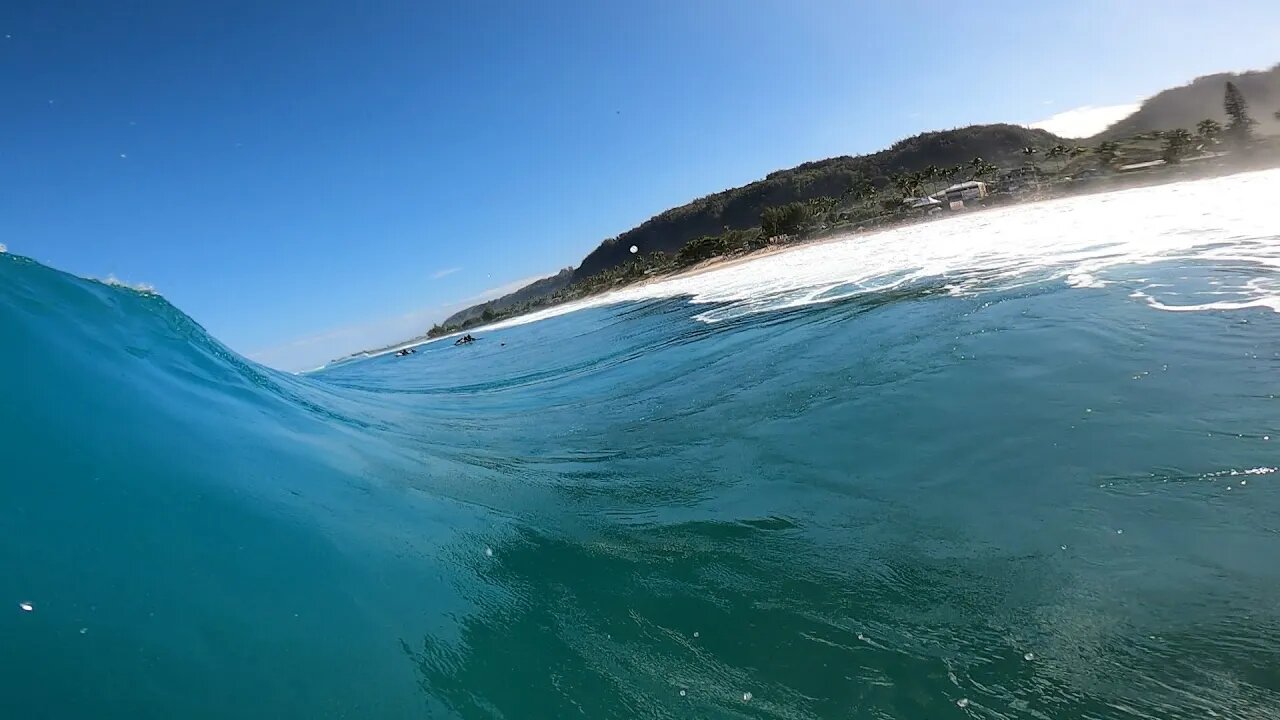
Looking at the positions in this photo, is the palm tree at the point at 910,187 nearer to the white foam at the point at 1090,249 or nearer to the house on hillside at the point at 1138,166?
the house on hillside at the point at 1138,166

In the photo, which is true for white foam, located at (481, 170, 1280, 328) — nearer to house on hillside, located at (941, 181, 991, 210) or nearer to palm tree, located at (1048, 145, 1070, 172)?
house on hillside, located at (941, 181, 991, 210)

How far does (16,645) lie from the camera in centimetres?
303

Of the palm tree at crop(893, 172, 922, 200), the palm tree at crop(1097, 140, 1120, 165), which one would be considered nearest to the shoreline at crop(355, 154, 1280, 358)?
the palm tree at crop(1097, 140, 1120, 165)

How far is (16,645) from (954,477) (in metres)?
6.25

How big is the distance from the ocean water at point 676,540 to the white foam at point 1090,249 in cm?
486

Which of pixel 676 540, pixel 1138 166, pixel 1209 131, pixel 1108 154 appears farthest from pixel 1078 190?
pixel 676 540

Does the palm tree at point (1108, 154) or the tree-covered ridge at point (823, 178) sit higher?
the tree-covered ridge at point (823, 178)

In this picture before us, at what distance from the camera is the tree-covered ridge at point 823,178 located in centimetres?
12556

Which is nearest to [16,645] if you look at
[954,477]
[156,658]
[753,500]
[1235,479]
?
[156,658]

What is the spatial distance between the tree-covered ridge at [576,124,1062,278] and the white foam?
89.3 meters

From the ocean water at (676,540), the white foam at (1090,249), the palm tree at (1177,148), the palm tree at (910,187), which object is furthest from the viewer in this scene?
the palm tree at (910,187)

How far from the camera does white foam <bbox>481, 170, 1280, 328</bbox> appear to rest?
40.8 feet

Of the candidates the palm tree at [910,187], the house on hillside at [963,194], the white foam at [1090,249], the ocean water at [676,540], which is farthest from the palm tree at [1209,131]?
the ocean water at [676,540]

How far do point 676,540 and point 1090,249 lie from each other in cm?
1787
